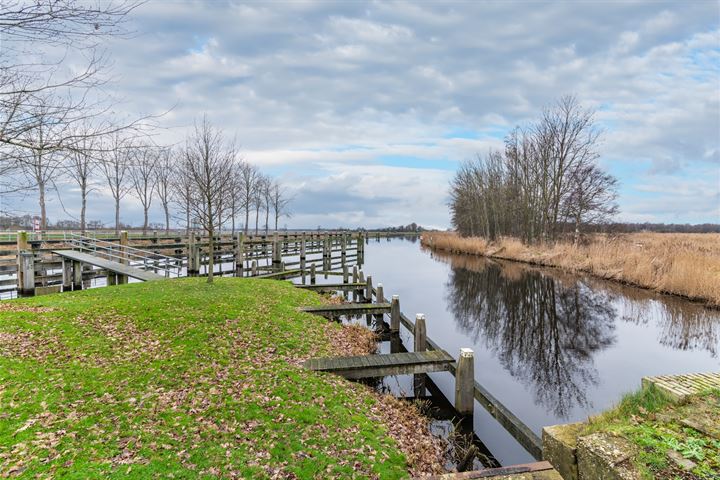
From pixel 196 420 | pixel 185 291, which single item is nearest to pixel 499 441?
pixel 196 420

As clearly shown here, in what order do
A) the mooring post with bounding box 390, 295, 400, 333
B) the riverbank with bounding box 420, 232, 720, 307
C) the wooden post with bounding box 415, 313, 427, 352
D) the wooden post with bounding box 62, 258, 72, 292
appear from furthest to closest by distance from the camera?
the riverbank with bounding box 420, 232, 720, 307
the wooden post with bounding box 62, 258, 72, 292
the mooring post with bounding box 390, 295, 400, 333
the wooden post with bounding box 415, 313, 427, 352

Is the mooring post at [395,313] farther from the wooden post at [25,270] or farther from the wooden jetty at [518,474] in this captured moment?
the wooden post at [25,270]

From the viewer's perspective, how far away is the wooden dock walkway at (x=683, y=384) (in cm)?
475

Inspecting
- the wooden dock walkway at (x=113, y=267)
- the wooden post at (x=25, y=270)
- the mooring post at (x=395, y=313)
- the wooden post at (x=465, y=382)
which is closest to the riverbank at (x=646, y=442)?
the wooden post at (x=465, y=382)

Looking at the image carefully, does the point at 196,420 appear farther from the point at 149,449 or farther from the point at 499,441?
the point at 499,441

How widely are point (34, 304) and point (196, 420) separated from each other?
29.1 ft

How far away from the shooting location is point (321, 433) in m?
5.26

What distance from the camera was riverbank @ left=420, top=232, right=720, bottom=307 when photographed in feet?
56.3

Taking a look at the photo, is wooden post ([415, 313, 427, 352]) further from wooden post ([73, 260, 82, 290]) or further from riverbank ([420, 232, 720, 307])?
wooden post ([73, 260, 82, 290])

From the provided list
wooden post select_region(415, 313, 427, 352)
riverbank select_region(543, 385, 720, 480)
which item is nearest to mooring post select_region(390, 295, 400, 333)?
wooden post select_region(415, 313, 427, 352)

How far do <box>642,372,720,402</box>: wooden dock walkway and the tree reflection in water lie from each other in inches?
132

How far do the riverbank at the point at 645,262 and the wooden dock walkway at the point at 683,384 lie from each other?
583 inches

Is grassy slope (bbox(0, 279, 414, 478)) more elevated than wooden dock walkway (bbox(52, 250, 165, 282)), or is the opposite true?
wooden dock walkway (bbox(52, 250, 165, 282))

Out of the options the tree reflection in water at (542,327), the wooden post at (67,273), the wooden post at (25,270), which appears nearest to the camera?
the tree reflection in water at (542,327)
